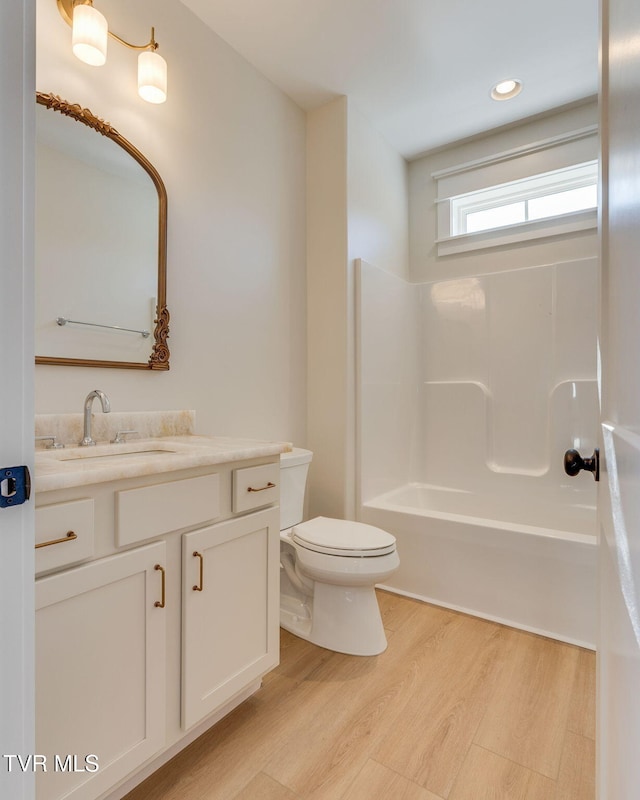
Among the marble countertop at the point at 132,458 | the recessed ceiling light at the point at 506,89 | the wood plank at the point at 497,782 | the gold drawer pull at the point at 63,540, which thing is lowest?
the wood plank at the point at 497,782

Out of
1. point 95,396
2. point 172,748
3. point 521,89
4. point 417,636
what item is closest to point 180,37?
point 95,396

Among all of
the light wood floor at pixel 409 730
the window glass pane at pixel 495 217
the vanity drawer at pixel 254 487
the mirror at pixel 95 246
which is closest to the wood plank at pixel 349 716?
the light wood floor at pixel 409 730

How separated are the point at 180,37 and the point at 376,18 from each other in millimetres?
860

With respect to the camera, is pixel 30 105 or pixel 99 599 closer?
pixel 30 105

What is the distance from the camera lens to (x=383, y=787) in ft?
3.97

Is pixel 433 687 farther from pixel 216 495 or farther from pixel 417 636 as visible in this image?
pixel 216 495

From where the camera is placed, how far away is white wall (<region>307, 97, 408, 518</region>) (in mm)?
2482

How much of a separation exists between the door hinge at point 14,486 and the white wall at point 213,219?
94cm

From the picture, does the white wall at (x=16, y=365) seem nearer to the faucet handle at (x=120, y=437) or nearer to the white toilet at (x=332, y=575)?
the faucet handle at (x=120, y=437)

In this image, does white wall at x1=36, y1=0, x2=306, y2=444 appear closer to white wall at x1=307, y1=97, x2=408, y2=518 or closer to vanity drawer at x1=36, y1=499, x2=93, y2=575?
white wall at x1=307, y1=97, x2=408, y2=518

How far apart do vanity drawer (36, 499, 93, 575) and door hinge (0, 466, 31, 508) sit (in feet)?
1.11

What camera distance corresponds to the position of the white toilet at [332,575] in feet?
5.83

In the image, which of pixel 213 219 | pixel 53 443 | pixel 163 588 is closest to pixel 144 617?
pixel 163 588

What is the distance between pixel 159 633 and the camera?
113 cm
